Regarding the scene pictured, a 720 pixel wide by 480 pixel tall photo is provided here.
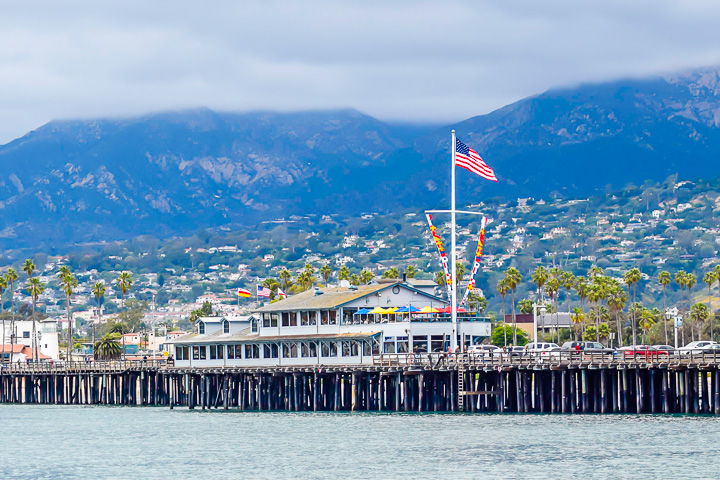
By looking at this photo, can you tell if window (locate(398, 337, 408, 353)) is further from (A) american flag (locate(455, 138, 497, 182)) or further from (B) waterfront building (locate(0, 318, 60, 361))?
(B) waterfront building (locate(0, 318, 60, 361))

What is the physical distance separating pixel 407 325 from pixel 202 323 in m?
24.3

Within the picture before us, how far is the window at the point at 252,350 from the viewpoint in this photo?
100062 millimetres

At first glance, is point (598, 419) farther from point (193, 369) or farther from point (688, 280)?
point (688, 280)

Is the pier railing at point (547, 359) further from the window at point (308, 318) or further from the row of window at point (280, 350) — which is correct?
the window at point (308, 318)

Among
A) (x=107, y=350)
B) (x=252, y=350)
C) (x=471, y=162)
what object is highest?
(x=471, y=162)

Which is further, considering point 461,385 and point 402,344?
point 402,344

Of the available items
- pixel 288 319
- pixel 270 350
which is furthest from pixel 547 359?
pixel 288 319

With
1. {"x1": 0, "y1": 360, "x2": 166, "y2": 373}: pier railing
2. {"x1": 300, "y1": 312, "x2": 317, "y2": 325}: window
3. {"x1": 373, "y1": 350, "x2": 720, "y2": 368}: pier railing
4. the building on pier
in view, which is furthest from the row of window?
{"x1": 373, "y1": 350, "x2": 720, "y2": 368}: pier railing

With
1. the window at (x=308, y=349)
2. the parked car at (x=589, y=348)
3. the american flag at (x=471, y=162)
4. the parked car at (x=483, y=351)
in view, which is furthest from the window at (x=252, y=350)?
the american flag at (x=471, y=162)

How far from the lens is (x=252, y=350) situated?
100 metres

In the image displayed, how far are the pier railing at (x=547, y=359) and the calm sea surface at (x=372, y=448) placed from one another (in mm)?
3158

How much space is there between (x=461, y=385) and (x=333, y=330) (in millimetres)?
16241

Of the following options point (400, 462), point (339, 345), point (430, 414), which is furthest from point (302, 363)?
point (400, 462)

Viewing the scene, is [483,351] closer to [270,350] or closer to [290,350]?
[290,350]
